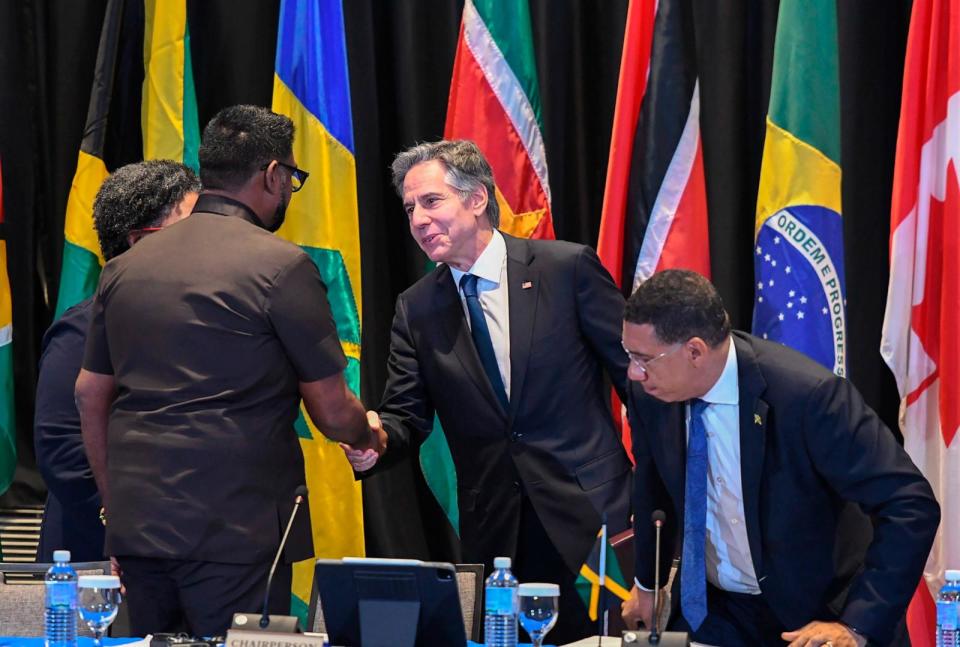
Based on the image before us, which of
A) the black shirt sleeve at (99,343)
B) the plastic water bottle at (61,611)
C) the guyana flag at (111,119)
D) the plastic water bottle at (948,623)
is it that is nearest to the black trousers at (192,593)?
the plastic water bottle at (61,611)

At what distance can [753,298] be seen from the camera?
4.76 metres

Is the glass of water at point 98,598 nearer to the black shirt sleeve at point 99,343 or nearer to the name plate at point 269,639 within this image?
the name plate at point 269,639

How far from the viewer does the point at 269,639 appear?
2.38 meters

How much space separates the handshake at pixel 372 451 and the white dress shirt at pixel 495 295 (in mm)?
368

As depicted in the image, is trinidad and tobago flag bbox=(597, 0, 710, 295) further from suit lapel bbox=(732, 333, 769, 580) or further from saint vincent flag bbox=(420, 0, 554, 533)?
suit lapel bbox=(732, 333, 769, 580)

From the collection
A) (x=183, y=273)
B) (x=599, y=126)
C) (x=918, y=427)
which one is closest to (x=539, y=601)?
(x=183, y=273)

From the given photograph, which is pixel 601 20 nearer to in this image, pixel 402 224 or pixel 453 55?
pixel 453 55

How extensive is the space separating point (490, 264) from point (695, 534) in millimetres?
1083

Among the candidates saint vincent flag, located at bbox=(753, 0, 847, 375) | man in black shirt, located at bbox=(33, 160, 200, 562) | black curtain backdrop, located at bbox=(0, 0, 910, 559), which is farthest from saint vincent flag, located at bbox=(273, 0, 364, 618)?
saint vincent flag, located at bbox=(753, 0, 847, 375)

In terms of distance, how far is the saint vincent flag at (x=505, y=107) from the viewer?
15.1ft

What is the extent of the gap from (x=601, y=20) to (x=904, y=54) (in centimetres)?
109

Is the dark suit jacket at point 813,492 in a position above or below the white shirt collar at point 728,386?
below

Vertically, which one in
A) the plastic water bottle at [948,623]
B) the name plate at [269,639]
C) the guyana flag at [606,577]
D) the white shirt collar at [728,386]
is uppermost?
the white shirt collar at [728,386]

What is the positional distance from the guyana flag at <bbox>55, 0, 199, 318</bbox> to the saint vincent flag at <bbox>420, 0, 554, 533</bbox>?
40.7 inches
